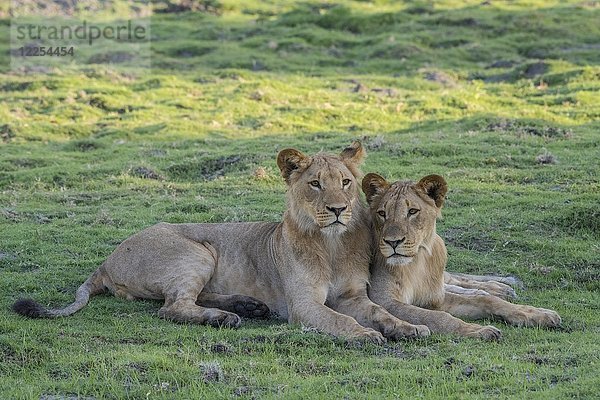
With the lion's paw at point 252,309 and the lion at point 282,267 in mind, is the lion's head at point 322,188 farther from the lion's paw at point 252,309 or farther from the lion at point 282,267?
the lion's paw at point 252,309

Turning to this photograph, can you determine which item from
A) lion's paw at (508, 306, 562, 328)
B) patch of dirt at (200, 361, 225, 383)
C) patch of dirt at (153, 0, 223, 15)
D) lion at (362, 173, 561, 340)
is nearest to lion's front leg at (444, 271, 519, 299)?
lion at (362, 173, 561, 340)

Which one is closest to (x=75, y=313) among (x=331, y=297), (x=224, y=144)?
(x=331, y=297)

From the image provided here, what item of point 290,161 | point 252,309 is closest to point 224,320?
point 252,309

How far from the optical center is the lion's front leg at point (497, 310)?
827 cm

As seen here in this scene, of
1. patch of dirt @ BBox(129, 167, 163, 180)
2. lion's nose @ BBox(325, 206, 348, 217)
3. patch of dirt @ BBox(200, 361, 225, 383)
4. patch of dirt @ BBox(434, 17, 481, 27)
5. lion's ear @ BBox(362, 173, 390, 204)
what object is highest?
patch of dirt @ BBox(434, 17, 481, 27)

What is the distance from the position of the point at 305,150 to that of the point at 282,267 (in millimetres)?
8540

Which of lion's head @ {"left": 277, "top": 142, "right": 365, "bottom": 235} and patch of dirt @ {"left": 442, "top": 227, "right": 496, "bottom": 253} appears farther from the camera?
patch of dirt @ {"left": 442, "top": 227, "right": 496, "bottom": 253}

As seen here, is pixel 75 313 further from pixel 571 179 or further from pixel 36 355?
pixel 571 179

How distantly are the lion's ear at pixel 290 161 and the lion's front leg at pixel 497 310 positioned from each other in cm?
178

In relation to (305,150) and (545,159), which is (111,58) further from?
(545,159)

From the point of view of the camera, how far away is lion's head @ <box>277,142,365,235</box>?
8312mm

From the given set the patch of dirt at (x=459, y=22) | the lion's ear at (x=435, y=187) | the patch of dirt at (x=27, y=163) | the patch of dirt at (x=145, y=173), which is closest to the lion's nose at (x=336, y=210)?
the lion's ear at (x=435, y=187)

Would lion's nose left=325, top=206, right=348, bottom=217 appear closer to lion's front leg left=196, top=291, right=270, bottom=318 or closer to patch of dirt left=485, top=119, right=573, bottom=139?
lion's front leg left=196, top=291, right=270, bottom=318

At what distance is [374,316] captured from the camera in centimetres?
810
